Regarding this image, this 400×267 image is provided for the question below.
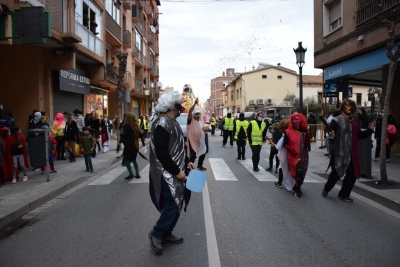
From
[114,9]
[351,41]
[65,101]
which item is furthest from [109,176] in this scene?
[114,9]

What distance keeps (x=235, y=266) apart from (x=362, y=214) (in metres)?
3.31

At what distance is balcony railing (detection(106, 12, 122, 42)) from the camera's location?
920 inches

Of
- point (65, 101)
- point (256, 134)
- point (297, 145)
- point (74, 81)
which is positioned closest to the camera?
point (297, 145)

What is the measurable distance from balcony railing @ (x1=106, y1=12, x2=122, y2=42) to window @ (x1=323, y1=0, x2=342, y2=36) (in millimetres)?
13328

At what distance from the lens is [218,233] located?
16.6ft

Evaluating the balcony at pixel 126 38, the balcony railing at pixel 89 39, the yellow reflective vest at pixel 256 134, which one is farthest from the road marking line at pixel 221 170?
the balcony at pixel 126 38

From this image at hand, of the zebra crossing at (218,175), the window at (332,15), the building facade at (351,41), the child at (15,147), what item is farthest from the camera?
the window at (332,15)

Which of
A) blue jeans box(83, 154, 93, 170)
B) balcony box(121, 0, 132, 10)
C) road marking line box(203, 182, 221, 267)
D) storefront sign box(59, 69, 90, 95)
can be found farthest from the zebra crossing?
balcony box(121, 0, 132, 10)

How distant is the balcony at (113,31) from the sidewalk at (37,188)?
13466mm

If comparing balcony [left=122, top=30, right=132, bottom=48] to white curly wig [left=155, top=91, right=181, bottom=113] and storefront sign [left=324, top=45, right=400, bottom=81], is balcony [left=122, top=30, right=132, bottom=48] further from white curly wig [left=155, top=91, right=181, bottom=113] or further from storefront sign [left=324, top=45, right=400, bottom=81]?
white curly wig [left=155, top=91, right=181, bottom=113]

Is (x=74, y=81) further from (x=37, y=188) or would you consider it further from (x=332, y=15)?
(x=332, y=15)

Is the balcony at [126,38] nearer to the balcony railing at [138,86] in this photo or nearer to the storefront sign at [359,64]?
the balcony railing at [138,86]

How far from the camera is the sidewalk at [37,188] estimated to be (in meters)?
6.32

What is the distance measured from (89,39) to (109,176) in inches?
409
